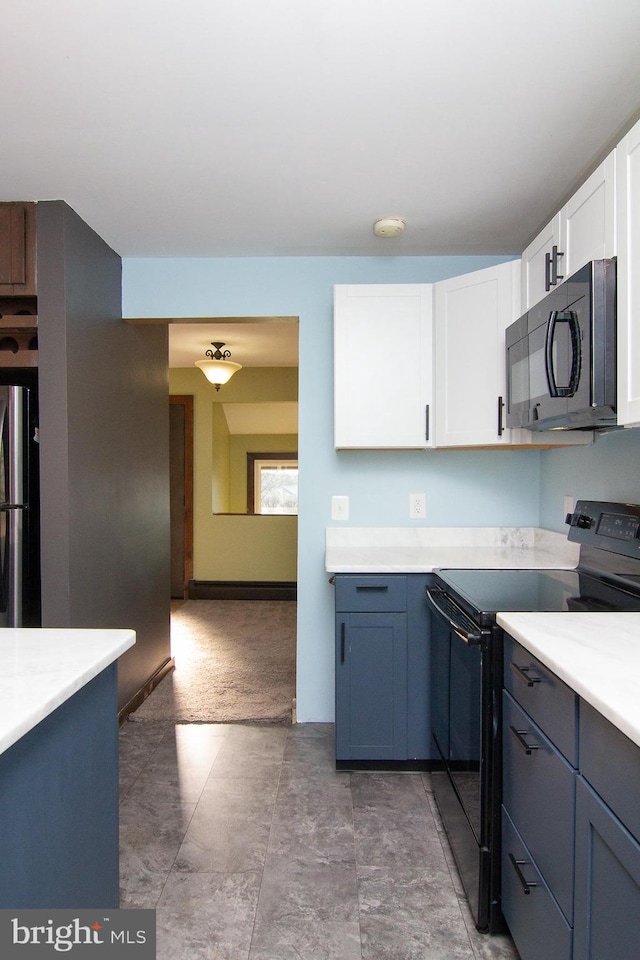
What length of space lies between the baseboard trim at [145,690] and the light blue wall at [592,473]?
2.22 metres

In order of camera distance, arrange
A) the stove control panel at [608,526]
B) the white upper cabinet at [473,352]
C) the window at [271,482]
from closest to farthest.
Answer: the stove control panel at [608,526] < the white upper cabinet at [473,352] < the window at [271,482]

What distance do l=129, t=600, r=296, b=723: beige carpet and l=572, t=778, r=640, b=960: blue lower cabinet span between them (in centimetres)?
203

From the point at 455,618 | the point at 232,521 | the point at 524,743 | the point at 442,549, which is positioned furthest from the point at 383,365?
the point at 232,521

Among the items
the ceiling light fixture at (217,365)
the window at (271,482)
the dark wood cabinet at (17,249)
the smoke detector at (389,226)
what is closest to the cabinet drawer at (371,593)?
the smoke detector at (389,226)

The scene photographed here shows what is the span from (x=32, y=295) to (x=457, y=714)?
2154mm

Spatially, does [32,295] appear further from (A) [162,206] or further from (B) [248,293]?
(B) [248,293]

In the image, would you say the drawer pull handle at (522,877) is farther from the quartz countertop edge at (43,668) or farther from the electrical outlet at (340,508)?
the electrical outlet at (340,508)

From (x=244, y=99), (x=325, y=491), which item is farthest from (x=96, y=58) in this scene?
(x=325, y=491)

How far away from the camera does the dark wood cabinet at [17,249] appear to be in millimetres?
2297

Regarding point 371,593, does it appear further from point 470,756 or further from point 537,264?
point 537,264

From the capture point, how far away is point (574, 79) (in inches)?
63.1

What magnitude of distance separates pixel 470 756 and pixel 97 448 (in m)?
Answer: 1.93

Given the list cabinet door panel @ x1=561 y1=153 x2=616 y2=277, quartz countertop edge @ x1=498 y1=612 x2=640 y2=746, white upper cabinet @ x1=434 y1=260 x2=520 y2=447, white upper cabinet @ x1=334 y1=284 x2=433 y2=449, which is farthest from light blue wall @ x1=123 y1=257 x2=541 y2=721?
quartz countertop edge @ x1=498 y1=612 x2=640 y2=746

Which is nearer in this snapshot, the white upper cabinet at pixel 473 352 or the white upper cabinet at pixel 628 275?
the white upper cabinet at pixel 628 275
